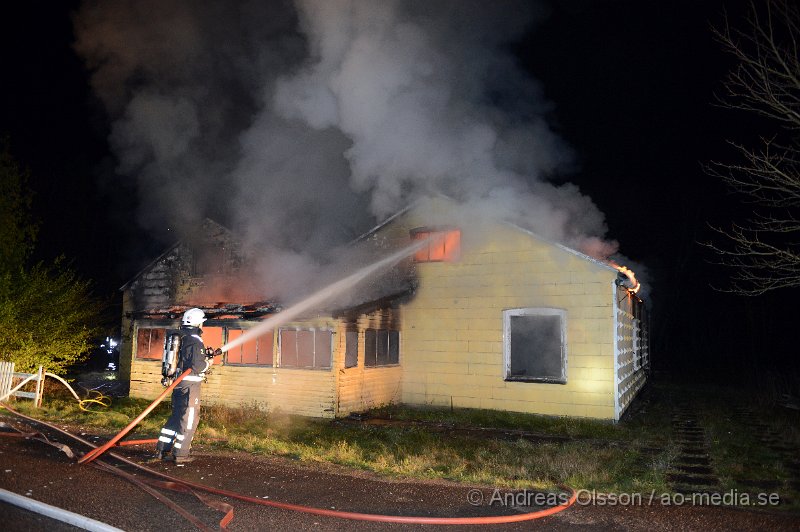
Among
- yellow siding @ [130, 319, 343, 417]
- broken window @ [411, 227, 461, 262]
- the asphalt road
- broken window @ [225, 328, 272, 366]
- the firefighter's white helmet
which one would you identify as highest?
broken window @ [411, 227, 461, 262]

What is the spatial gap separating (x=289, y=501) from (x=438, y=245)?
8.57 metres

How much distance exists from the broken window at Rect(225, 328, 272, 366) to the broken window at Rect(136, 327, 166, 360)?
7.85 ft

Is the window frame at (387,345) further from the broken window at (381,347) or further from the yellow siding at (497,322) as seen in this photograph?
the yellow siding at (497,322)

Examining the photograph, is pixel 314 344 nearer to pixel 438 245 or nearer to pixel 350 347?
pixel 350 347

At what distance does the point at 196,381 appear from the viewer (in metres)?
6.88

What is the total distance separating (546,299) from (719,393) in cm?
1190

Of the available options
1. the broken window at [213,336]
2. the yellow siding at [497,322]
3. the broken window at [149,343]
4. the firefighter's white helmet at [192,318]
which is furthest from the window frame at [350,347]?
the broken window at [149,343]

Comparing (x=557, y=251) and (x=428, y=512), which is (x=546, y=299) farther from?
(x=428, y=512)

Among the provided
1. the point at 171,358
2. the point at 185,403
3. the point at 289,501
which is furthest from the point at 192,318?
Result: the point at 289,501

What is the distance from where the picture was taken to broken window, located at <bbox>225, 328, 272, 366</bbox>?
12516mm

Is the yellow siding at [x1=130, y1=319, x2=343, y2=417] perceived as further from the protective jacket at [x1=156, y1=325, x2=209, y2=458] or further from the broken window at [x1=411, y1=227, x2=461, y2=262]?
the protective jacket at [x1=156, y1=325, x2=209, y2=458]

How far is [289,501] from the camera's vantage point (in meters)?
5.23

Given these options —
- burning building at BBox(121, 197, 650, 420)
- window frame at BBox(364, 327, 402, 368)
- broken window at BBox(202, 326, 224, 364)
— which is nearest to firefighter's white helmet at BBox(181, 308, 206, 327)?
burning building at BBox(121, 197, 650, 420)

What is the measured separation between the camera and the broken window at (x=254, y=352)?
12.5 m
